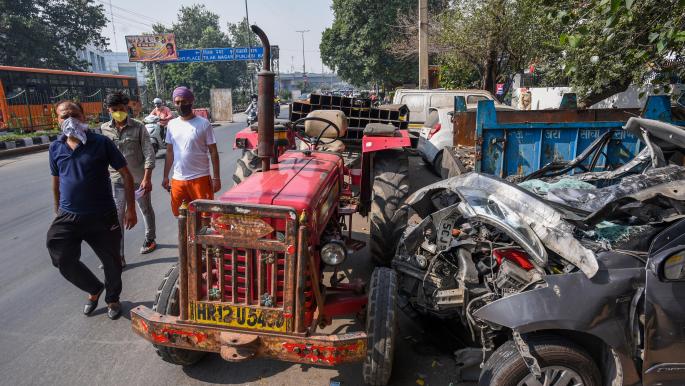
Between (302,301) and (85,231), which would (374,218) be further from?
(85,231)

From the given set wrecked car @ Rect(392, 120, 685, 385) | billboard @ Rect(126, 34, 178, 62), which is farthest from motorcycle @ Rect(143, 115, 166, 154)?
billboard @ Rect(126, 34, 178, 62)

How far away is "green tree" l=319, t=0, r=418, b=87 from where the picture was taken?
27.8 meters

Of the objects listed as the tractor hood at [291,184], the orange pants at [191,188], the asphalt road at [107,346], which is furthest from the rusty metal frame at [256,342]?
the orange pants at [191,188]

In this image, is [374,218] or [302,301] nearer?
[302,301]

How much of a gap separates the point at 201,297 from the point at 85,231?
66.8 inches

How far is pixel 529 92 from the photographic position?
645 inches

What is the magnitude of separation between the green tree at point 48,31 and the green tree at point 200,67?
657 centimetres

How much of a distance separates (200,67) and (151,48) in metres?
7.44

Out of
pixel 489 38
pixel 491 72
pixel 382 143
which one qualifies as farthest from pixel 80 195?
pixel 491 72

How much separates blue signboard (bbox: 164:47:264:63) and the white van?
27387 millimetres

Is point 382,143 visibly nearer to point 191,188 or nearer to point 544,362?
point 191,188

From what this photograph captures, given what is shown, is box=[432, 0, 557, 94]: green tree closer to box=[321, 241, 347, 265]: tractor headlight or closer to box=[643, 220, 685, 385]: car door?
box=[643, 220, 685, 385]: car door

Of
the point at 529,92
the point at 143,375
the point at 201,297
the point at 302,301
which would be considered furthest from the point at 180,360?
the point at 529,92

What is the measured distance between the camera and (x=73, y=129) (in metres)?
3.65
